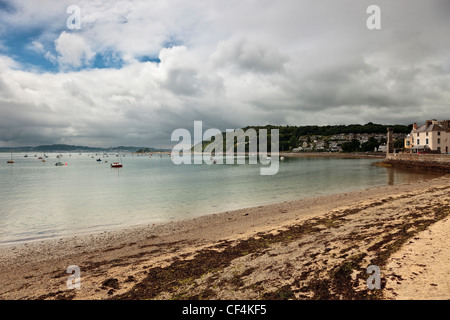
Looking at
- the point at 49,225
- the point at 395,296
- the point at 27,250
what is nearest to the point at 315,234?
the point at 395,296

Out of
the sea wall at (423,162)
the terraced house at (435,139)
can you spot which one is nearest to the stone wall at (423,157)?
the sea wall at (423,162)

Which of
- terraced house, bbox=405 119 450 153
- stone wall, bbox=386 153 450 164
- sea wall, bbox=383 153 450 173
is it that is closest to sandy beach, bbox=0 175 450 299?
sea wall, bbox=383 153 450 173

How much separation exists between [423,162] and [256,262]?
57903 mm

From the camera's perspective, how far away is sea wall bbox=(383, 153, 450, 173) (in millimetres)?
43669

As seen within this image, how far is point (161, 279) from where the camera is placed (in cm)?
646

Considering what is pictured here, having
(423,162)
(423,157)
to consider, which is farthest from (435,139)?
(423,162)

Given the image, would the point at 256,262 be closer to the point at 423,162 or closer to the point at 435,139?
the point at 423,162

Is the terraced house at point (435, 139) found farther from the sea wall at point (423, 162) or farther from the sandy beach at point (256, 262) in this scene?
the sandy beach at point (256, 262)

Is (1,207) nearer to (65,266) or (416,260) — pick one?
(65,266)

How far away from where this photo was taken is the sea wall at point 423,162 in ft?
143

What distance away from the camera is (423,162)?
49812 mm

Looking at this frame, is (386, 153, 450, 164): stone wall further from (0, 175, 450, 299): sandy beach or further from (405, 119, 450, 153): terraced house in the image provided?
(0, 175, 450, 299): sandy beach

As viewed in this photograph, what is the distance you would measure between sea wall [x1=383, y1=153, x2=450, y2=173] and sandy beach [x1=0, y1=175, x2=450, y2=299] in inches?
1653
